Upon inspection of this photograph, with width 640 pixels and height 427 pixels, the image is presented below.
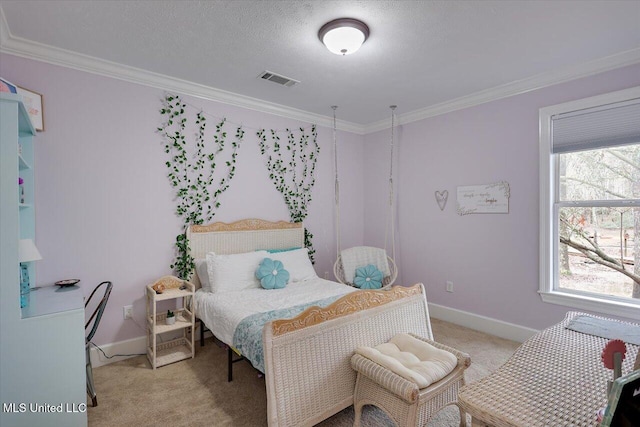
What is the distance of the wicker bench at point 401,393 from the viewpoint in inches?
62.2

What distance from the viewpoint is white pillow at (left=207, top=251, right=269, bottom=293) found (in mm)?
2959

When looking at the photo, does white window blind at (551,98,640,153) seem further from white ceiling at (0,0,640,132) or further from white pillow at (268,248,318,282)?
white pillow at (268,248,318,282)

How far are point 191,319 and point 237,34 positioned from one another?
2.36 meters

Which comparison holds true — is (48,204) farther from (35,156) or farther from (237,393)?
(237,393)

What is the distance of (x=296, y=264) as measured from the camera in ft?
11.4

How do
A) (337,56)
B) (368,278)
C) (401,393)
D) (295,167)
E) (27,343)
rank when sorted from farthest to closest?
(295,167), (368,278), (337,56), (27,343), (401,393)

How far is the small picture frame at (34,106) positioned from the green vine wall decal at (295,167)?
6.23ft

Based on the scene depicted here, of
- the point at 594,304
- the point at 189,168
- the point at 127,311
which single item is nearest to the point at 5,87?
the point at 189,168

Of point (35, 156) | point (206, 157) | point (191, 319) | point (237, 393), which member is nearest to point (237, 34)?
point (206, 157)

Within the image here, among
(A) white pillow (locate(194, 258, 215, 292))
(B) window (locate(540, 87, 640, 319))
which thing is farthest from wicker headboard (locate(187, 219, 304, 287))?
(B) window (locate(540, 87, 640, 319))

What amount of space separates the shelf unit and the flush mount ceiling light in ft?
7.42

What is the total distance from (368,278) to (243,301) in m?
1.54

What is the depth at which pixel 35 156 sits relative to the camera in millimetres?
2428

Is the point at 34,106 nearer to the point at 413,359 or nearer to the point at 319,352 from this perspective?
the point at 319,352
